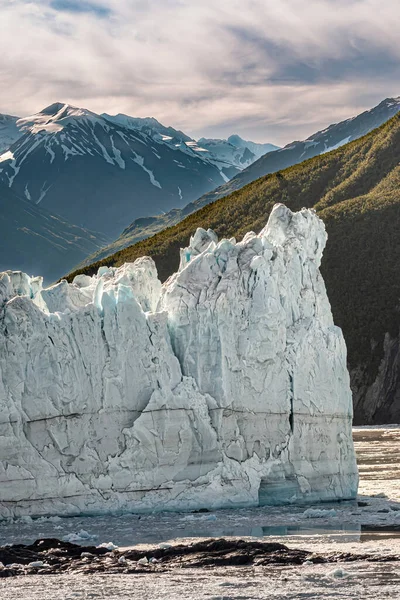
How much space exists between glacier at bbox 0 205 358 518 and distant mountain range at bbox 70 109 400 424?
5657 centimetres

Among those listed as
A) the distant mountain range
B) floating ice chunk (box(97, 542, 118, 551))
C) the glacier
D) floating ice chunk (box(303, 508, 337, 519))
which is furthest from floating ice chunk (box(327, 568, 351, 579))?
the distant mountain range

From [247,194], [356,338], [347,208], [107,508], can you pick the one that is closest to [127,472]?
[107,508]

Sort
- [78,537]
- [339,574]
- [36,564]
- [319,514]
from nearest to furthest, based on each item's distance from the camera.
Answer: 1. [339,574]
2. [36,564]
3. [78,537]
4. [319,514]

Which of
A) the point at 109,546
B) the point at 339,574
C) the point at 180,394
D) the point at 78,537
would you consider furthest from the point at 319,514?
the point at 339,574

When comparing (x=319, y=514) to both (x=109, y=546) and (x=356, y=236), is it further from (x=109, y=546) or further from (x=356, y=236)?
(x=356, y=236)

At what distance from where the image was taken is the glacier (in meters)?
29.8

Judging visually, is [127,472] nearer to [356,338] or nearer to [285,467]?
[285,467]

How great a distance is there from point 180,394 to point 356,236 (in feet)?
264

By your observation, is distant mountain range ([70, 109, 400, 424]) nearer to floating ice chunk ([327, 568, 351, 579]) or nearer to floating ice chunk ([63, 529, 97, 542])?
floating ice chunk ([63, 529, 97, 542])

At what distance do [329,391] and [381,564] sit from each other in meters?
10.5

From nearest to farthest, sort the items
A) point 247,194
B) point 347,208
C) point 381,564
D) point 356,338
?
1. point 381,564
2. point 356,338
3. point 347,208
4. point 247,194

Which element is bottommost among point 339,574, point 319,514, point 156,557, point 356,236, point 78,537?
point 339,574

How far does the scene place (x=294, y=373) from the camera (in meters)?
32.1

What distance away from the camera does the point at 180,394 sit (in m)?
30.6
